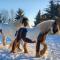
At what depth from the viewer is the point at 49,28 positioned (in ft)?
21.7

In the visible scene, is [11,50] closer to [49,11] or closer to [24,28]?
[24,28]

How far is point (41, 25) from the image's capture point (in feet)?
22.0

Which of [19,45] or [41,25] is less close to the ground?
[41,25]

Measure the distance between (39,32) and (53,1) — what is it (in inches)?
994

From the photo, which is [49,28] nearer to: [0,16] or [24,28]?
[24,28]

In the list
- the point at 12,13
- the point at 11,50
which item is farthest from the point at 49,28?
the point at 12,13

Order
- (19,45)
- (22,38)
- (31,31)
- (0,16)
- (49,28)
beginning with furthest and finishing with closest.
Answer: (0,16), (19,45), (22,38), (31,31), (49,28)

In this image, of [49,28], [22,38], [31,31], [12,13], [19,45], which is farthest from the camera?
[12,13]

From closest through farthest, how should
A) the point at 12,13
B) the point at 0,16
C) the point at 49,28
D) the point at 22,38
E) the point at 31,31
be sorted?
the point at 49,28
the point at 31,31
the point at 22,38
the point at 12,13
the point at 0,16

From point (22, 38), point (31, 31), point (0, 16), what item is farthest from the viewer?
point (0, 16)

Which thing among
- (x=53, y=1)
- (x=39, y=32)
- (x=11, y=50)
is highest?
(x=53, y=1)

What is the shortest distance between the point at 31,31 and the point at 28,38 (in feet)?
1.13

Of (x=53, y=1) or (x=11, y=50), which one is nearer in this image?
(x=11, y=50)

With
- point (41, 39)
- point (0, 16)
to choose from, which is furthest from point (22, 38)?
point (0, 16)
